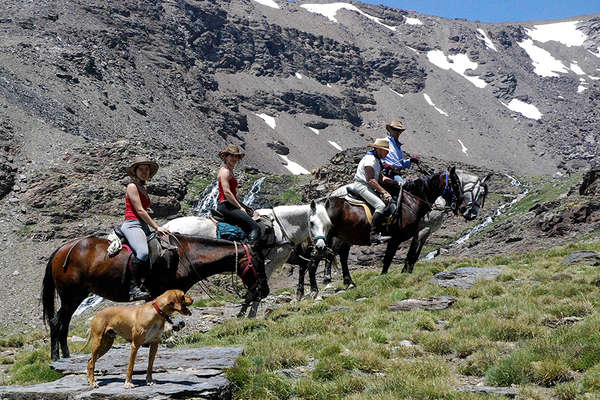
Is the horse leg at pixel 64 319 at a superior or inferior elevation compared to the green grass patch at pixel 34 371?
superior

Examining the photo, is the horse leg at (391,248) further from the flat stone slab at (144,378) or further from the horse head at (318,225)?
the flat stone slab at (144,378)

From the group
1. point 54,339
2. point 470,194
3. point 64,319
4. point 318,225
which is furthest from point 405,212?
point 54,339

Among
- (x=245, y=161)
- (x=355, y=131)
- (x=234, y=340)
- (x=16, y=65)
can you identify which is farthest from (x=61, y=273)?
(x=355, y=131)

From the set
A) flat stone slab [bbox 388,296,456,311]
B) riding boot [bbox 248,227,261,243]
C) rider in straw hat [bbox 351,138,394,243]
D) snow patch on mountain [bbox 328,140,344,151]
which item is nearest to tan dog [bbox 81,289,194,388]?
riding boot [bbox 248,227,261,243]

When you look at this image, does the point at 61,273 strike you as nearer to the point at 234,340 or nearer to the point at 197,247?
the point at 197,247

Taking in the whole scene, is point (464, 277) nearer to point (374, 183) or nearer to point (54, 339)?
point (374, 183)

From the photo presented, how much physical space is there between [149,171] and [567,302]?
8835 millimetres

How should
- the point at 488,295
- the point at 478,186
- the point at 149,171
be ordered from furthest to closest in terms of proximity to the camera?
the point at 478,186
the point at 488,295
the point at 149,171

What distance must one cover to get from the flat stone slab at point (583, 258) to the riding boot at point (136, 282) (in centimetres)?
1326

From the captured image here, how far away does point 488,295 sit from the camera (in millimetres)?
13344

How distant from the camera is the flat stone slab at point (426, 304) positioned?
1270 cm

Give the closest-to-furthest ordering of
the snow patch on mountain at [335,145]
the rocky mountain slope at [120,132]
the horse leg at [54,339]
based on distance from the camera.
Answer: the horse leg at [54,339] → the rocky mountain slope at [120,132] → the snow patch on mountain at [335,145]

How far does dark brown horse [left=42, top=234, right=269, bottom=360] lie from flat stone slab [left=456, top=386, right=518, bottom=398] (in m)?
4.98

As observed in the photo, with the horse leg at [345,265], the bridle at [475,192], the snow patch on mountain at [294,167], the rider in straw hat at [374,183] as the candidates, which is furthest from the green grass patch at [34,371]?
the snow patch on mountain at [294,167]
